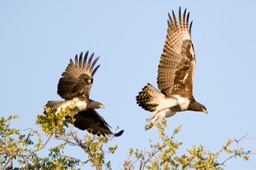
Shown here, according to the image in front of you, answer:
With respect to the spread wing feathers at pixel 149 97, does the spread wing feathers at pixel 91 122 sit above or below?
below

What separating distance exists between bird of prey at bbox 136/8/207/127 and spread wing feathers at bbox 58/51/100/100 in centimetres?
112

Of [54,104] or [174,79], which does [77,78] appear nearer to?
[54,104]

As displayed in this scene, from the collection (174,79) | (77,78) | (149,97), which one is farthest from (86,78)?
(174,79)

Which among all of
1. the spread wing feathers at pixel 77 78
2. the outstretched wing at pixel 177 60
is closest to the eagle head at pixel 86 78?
the spread wing feathers at pixel 77 78

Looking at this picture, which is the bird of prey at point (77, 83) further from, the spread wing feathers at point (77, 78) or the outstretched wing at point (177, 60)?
the outstretched wing at point (177, 60)

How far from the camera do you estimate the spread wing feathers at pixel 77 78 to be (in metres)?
12.4

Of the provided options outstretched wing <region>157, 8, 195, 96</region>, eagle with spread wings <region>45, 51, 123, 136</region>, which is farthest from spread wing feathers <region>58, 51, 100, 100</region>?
outstretched wing <region>157, 8, 195, 96</region>

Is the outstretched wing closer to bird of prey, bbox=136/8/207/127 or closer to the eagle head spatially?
bird of prey, bbox=136/8/207/127

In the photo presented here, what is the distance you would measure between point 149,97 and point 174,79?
631mm

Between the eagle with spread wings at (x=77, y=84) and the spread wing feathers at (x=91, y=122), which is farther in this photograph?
the spread wing feathers at (x=91, y=122)

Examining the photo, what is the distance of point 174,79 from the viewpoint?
40.1ft

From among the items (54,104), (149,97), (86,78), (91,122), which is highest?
(86,78)

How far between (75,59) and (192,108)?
2.62m

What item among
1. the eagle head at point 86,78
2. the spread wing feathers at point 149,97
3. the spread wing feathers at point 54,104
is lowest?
the spread wing feathers at point 54,104
